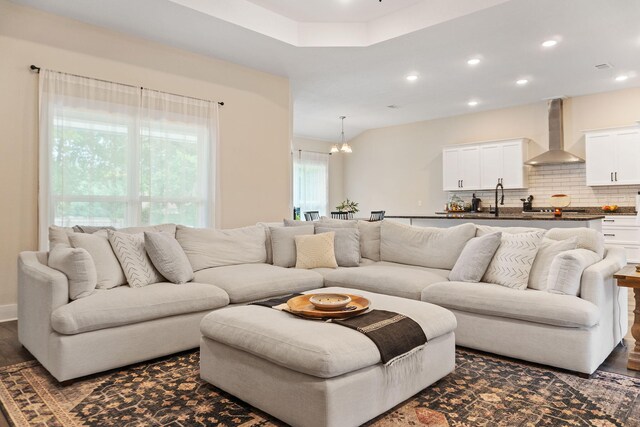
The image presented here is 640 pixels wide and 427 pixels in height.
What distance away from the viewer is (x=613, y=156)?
7086 mm

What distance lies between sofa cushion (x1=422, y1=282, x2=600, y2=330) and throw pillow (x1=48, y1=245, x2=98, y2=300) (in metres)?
2.38

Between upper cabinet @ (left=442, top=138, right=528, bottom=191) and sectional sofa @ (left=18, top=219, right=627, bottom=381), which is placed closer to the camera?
sectional sofa @ (left=18, top=219, right=627, bottom=381)

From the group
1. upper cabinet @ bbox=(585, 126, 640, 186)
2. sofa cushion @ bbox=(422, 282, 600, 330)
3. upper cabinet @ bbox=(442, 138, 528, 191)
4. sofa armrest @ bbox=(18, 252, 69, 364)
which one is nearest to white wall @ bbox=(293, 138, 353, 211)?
upper cabinet @ bbox=(442, 138, 528, 191)

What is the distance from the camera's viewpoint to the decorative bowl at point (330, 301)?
7.67 feet

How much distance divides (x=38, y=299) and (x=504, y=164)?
310 inches

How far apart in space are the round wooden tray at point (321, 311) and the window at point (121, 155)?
3.05 meters

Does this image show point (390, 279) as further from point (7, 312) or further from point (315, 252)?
point (7, 312)

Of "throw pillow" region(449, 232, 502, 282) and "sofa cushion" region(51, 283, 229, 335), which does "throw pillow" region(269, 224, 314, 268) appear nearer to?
"sofa cushion" region(51, 283, 229, 335)

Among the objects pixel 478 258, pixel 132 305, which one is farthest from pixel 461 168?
pixel 132 305

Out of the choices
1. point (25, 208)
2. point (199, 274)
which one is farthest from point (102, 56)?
point (199, 274)

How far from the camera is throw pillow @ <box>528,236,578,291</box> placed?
3.10 m

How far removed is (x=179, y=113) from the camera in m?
5.26

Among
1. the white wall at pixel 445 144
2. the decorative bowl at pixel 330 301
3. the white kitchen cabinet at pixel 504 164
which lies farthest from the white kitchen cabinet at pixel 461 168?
the decorative bowl at pixel 330 301

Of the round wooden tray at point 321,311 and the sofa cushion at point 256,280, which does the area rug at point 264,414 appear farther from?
the sofa cushion at point 256,280
